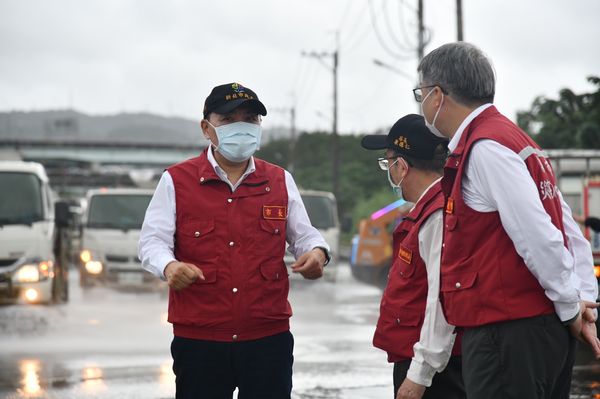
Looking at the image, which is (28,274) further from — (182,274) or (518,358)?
(518,358)

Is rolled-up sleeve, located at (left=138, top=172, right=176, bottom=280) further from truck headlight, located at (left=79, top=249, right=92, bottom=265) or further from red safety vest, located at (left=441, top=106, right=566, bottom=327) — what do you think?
truck headlight, located at (left=79, top=249, right=92, bottom=265)

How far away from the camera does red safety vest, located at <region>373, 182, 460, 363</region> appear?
3.96 m

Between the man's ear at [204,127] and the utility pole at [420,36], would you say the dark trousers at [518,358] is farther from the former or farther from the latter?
the utility pole at [420,36]

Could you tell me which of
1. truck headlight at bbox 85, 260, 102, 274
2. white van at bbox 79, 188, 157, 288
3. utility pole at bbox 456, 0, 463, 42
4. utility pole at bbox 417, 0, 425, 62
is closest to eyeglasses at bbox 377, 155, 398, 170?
white van at bbox 79, 188, 157, 288

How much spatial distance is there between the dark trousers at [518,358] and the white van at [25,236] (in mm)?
9717

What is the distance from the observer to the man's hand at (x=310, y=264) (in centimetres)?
429

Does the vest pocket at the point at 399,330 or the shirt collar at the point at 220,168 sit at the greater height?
the shirt collar at the point at 220,168

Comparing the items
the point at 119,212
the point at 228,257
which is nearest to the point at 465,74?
the point at 228,257

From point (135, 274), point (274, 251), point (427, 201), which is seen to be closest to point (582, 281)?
point (427, 201)

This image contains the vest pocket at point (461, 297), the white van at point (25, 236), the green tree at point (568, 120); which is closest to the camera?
the vest pocket at point (461, 297)

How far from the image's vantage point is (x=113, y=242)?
16500 millimetres

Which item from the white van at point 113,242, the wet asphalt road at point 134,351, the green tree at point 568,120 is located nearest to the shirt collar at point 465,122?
the wet asphalt road at point 134,351

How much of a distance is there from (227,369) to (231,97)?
1.19m

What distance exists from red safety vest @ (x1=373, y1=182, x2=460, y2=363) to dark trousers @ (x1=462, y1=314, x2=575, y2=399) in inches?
26.9
